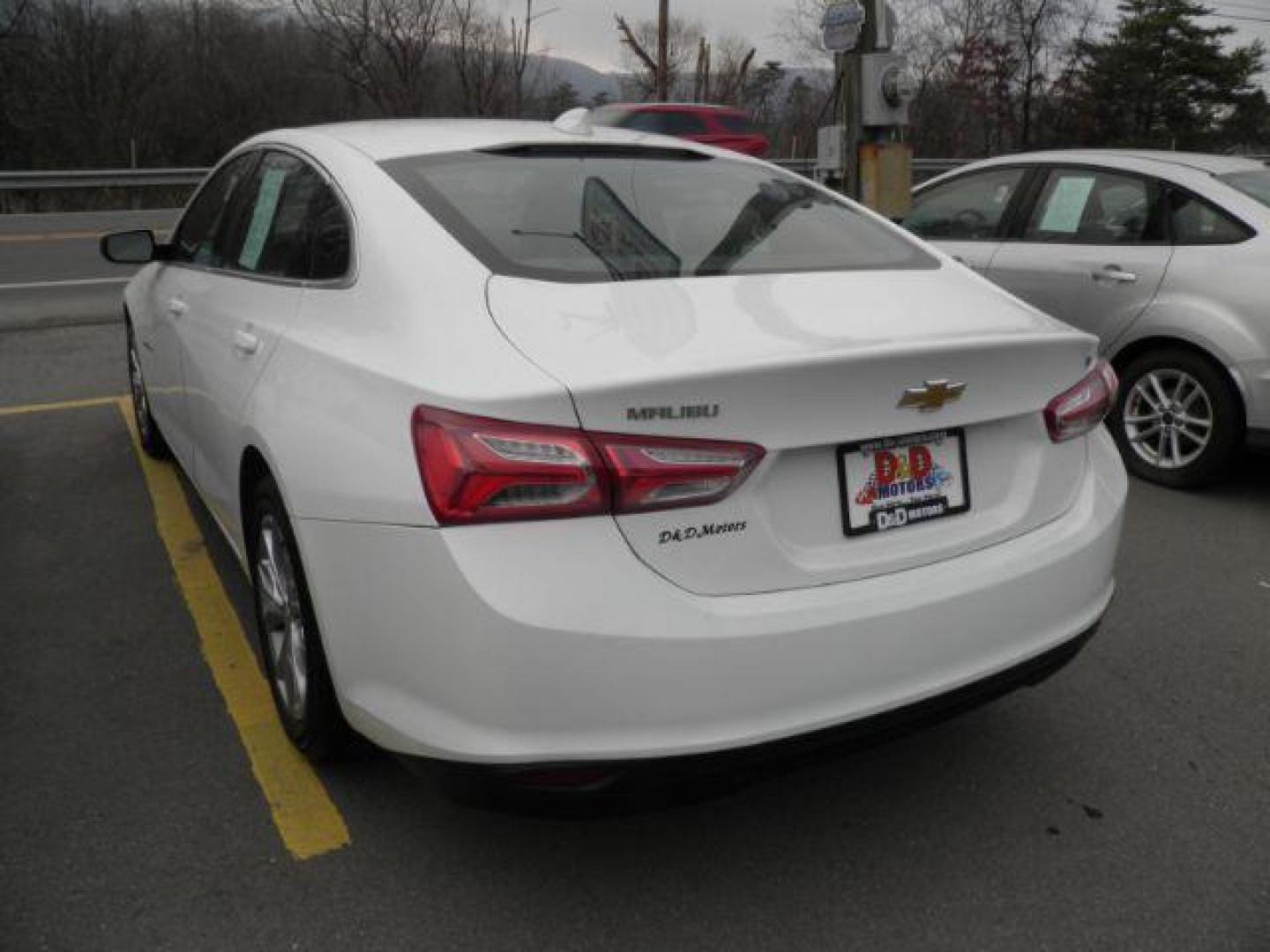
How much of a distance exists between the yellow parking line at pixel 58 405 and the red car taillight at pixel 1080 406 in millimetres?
5949

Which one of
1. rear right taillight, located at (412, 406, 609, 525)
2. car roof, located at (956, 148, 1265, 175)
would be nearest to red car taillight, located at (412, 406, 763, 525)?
rear right taillight, located at (412, 406, 609, 525)

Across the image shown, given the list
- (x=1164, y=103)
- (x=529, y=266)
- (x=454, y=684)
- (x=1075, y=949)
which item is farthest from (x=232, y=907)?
(x=1164, y=103)

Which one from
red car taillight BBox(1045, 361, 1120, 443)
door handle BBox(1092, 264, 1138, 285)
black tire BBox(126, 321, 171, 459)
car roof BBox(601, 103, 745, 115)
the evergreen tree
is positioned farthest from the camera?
the evergreen tree

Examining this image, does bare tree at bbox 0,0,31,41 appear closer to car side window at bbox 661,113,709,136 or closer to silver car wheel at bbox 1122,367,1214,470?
car side window at bbox 661,113,709,136

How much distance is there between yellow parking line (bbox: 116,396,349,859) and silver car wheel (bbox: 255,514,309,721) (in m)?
0.16

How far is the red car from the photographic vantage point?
15.7m

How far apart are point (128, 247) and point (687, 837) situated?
307 centimetres

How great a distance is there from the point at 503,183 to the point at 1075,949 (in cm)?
212

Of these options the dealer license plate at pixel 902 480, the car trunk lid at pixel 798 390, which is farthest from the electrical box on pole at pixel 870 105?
the dealer license plate at pixel 902 480

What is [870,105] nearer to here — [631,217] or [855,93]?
[855,93]

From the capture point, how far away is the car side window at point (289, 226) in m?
2.68

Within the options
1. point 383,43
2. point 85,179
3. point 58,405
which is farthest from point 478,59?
point 58,405

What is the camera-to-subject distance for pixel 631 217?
2.67 meters

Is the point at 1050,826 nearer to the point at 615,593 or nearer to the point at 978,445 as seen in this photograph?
the point at 978,445
